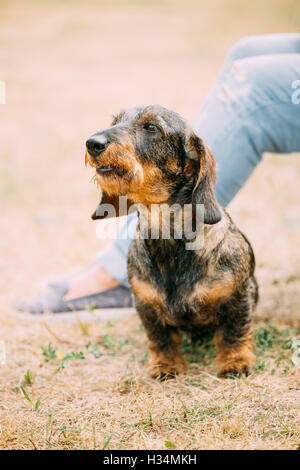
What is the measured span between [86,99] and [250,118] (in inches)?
374

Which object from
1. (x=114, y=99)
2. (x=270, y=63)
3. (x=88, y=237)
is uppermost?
(x=270, y=63)

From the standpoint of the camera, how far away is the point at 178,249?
2.69 metres

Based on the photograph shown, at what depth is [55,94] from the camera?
12.3m

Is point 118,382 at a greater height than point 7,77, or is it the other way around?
point 7,77

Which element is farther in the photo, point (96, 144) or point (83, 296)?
point (83, 296)

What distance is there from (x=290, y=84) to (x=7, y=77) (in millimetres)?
11132

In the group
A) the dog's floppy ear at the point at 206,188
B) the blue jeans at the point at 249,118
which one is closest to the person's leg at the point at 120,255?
the blue jeans at the point at 249,118

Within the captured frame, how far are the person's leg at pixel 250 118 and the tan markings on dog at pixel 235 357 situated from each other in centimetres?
100

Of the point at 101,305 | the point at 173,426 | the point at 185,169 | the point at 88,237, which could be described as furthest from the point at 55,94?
the point at 173,426

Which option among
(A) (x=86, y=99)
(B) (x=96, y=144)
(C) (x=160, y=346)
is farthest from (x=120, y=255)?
(A) (x=86, y=99)

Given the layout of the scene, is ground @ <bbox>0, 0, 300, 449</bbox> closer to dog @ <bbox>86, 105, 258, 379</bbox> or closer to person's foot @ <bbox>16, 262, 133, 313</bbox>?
person's foot @ <bbox>16, 262, 133, 313</bbox>

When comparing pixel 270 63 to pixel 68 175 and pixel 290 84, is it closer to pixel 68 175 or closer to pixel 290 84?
pixel 290 84

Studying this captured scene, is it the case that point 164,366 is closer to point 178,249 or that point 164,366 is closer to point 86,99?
point 178,249

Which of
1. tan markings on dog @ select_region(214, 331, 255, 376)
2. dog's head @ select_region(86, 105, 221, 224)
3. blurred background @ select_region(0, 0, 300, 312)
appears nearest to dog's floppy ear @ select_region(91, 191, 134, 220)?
dog's head @ select_region(86, 105, 221, 224)
